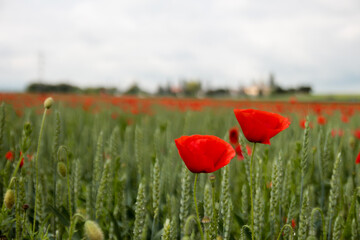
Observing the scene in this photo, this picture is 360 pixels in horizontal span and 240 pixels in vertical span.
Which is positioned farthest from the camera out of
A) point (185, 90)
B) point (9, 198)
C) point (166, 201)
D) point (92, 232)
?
point (185, 90)

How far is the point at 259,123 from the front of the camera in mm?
657

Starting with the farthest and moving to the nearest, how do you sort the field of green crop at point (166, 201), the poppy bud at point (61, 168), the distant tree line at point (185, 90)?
the distant tree line at point (185, 90), the poppy bud at point (61, 168), the field of green crop at point (166, 201)

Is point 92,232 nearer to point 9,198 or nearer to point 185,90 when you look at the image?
point 9,198

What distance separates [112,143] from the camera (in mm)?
1128

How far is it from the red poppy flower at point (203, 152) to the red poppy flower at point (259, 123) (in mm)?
83

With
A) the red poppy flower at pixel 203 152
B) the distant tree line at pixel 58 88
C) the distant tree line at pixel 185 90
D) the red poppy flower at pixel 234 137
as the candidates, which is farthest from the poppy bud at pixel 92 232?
the distant tree line at pixel 58 88

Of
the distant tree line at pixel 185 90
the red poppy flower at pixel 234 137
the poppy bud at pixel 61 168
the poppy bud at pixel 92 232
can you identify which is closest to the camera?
the poppy bud at pixel 92 232

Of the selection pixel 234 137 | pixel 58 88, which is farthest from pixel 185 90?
pixel 234 137

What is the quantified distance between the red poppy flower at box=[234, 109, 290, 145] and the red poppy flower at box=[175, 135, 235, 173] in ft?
0.27

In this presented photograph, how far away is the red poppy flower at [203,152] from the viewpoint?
23.3 inches

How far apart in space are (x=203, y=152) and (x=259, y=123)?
0.49 feet

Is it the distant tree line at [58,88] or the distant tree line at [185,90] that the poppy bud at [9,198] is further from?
the distant tree line at [58,88]

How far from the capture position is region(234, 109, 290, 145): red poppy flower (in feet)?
2.15

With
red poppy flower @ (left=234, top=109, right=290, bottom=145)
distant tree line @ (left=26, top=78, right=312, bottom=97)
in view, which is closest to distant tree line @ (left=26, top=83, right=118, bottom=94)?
distant tree line @ (left=26, top=78, right=312, bottom=97)
